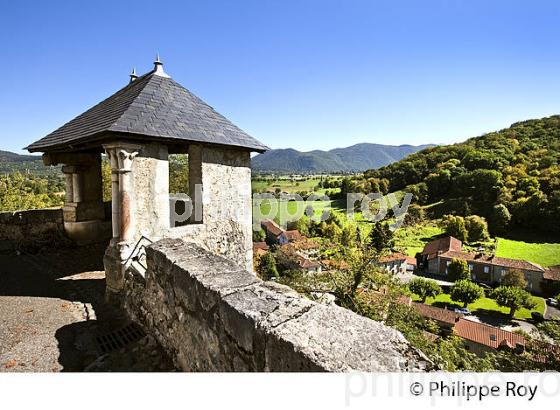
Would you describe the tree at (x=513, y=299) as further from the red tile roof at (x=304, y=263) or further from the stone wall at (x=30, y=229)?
the stone wall at (x=30, y=229)

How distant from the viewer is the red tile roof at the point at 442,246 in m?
51.5

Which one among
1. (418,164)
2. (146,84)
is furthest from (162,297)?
(418,164)

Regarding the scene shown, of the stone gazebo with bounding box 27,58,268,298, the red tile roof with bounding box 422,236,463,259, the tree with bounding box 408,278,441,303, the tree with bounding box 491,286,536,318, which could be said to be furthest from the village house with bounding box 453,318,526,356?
the red tile roof with bounding box 422,236,463,259

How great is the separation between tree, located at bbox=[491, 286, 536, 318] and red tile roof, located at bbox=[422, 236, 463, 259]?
1616 centimetres

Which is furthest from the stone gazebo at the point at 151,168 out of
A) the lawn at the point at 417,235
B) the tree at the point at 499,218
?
the lawn at the point at 417,235

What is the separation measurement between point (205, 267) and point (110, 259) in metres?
2.94

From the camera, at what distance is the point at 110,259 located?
4.96 meters

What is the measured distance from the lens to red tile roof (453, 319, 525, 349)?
21.5m

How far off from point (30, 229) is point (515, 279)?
51639 millimetres

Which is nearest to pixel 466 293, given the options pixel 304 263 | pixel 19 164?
pixel 304 263

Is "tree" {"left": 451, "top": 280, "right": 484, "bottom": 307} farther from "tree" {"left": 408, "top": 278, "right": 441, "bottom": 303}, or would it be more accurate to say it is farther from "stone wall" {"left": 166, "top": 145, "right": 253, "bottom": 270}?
"stone wall" {"left": 166, "top": 145, "right": 253, "bottom": 270}

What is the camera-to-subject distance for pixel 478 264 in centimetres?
4669

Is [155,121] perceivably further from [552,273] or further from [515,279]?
[552,273]

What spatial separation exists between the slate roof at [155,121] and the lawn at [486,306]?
38655 millimetres
